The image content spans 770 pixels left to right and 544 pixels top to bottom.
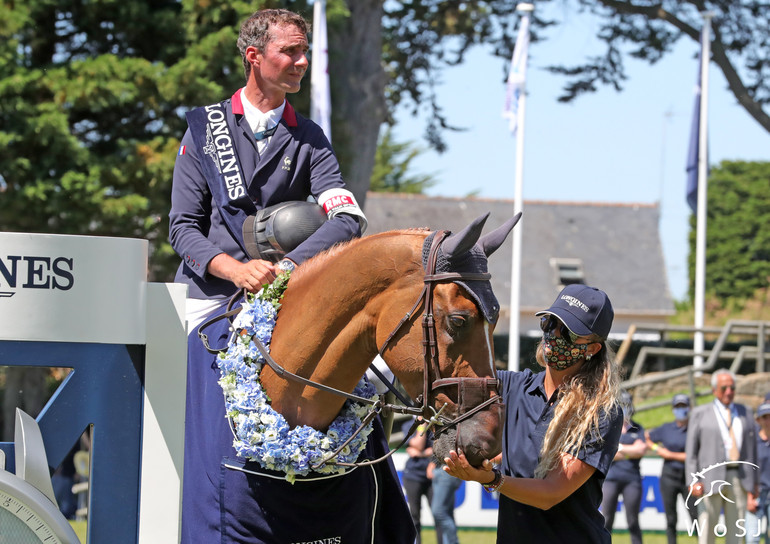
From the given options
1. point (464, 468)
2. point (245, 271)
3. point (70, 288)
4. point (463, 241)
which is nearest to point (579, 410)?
point (464, 468)

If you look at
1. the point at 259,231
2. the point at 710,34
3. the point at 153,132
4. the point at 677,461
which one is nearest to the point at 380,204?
the point at 710,34

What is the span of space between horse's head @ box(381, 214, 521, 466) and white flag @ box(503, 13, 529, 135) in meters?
12.6

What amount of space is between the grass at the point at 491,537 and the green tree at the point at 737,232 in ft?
89.2

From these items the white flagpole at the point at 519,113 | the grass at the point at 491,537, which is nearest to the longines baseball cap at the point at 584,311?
the grass at the point at 491,537

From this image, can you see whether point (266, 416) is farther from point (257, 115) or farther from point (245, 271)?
point (257, 115)

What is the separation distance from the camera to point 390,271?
357 centimetres

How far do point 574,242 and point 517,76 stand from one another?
1543 inches

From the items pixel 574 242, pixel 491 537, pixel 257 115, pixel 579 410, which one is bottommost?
pixel 491 537

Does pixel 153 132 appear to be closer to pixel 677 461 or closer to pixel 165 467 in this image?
pixel 677 461

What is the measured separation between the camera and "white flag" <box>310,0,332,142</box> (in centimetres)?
1343

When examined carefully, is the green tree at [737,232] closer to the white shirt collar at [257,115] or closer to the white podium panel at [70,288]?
the white shirt collar at [257,115]

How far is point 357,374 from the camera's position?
3.70 m

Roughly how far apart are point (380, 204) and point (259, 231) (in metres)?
45.1

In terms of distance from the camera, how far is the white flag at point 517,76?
1543cm
